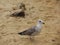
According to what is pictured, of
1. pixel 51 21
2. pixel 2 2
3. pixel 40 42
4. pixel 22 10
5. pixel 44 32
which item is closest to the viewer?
pixel 40 42

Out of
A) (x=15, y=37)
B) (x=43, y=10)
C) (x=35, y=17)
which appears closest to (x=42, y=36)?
(x=15, y=37)

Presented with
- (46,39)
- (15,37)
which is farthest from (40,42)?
(15,37)

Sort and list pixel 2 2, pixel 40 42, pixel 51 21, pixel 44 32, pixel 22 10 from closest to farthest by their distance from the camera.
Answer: pixel 40 42 < pixel 44 32 < pixel 51 21 < pixel 22 10 < pixel 2 2

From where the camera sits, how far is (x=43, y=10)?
11.0 meters

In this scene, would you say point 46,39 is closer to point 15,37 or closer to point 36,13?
point 15,37

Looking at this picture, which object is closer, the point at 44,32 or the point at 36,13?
the point at 44,32

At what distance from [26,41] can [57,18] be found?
8.13 ft

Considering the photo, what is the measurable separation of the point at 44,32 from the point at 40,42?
30.3 inches

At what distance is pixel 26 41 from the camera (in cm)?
807

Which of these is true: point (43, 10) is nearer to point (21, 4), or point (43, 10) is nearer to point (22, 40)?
point (21, 4)

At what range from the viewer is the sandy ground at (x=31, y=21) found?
8.12m

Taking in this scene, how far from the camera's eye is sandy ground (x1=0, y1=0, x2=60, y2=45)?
812cm

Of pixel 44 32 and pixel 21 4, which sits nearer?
pixel 44 32

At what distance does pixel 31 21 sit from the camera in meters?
9.75
